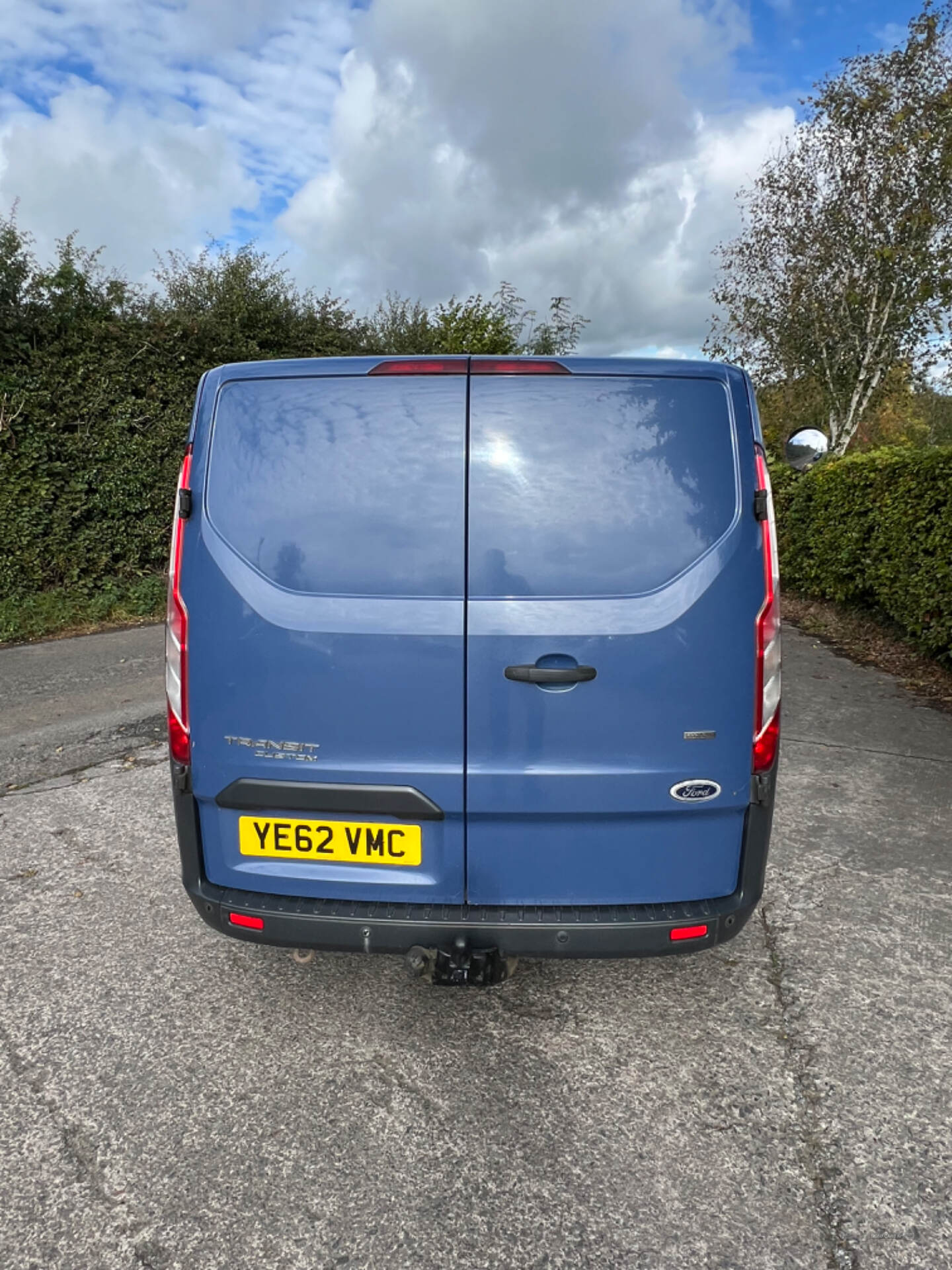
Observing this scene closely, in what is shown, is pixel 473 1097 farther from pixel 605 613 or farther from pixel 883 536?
pixel 883 536

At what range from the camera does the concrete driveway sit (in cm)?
186

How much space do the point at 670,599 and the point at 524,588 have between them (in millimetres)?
385

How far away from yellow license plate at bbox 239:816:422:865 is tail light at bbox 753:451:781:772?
3.19 feet

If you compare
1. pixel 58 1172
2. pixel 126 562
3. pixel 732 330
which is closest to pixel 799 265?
pixel 732 330

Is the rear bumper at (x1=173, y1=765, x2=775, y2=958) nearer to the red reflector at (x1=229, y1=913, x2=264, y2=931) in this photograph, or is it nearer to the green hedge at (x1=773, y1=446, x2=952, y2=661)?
the red reflector at (x1=229, y1=913, x2=264, y2=931)

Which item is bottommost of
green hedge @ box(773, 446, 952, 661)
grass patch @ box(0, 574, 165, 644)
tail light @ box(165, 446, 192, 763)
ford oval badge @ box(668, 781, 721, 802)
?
grass patch @ box(0, 574, 165, 644)

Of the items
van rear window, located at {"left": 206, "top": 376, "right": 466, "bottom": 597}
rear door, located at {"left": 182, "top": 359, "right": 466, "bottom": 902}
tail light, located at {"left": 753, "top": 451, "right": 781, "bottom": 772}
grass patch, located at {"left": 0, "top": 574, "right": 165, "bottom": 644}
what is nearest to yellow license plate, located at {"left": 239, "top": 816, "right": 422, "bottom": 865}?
rear door, located at {"left": 182, "top": 359, "right": 466, "bottom": 902}

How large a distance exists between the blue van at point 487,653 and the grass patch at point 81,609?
7.01 meters

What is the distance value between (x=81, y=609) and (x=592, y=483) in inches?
317

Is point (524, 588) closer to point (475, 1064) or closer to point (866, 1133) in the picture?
point (475, 1064)

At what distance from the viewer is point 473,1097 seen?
2295 mm

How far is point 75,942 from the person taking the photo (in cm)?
307

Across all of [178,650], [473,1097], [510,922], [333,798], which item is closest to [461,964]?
[510,922]

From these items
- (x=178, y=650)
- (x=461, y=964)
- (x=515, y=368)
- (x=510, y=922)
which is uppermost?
(x=515, y=368)
